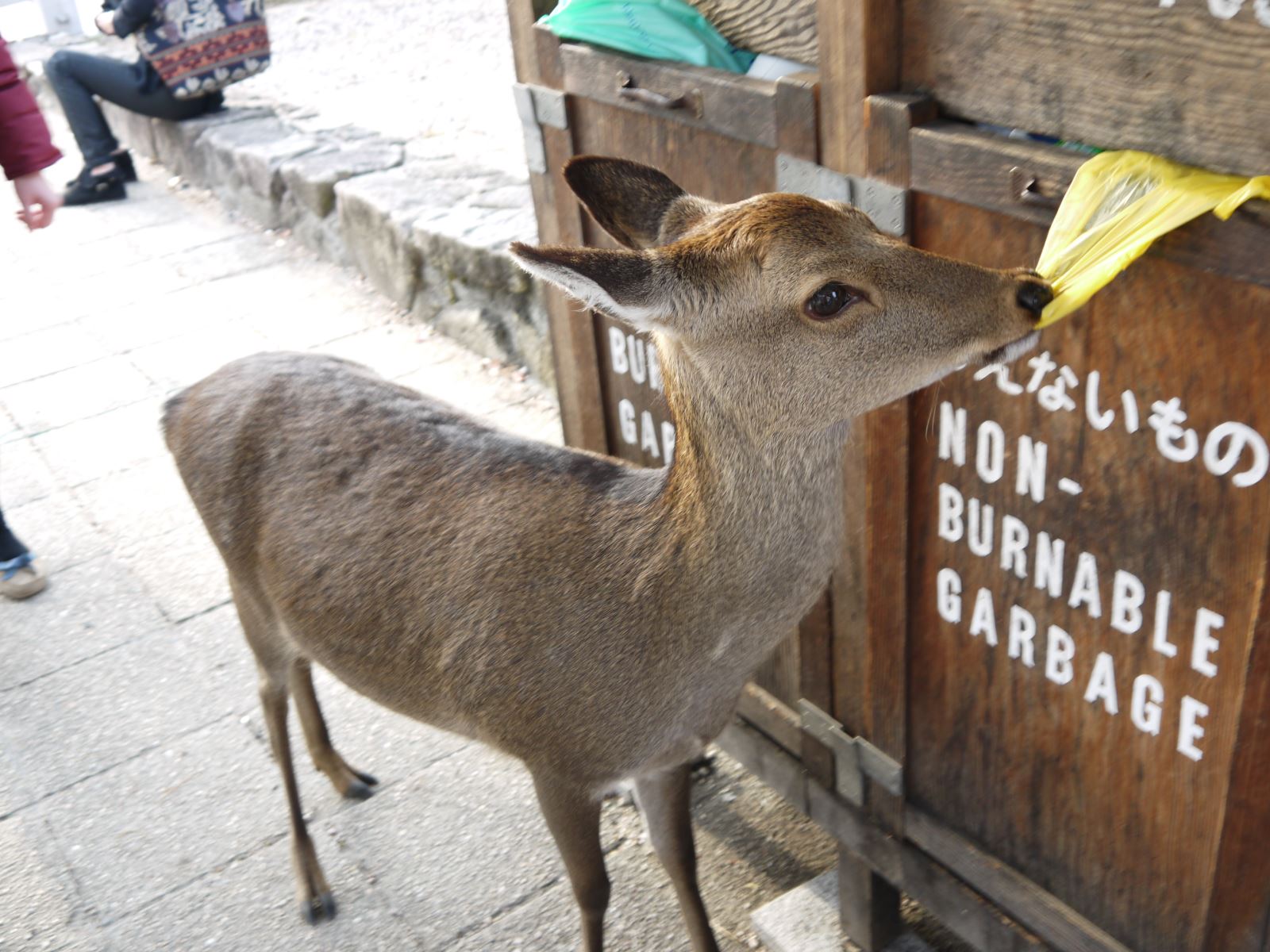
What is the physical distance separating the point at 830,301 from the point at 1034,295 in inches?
13.5

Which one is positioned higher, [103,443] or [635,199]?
[635,199]

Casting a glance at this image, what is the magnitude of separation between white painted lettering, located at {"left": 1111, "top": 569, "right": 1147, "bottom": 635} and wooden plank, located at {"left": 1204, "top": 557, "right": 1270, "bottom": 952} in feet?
0.64

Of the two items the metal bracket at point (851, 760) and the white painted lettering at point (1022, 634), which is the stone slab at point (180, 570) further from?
the white painted lettering at point (1022, 634)

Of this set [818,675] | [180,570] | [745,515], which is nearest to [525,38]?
[745,515]

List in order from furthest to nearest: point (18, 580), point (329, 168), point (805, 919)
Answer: point (329, 168)
point (18, 580)
point (805, 919)

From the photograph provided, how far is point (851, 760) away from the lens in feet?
9.32

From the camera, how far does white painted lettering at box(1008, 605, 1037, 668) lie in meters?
2.27

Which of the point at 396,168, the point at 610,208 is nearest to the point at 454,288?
the point at 396,168

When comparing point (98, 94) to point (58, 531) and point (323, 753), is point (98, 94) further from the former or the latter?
point (323, 753)

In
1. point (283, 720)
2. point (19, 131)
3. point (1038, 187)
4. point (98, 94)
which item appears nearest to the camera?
point (1038, 187)

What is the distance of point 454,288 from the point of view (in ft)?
20.0

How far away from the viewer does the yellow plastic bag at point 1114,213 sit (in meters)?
1.71

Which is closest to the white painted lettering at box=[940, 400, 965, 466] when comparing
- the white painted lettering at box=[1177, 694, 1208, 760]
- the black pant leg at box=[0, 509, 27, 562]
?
the white painted lettering at box=[1177, 694, 1208, 760]

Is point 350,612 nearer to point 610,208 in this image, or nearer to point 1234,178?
point 610,208
